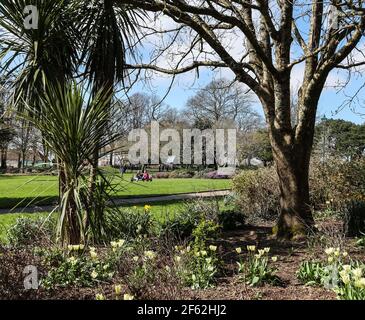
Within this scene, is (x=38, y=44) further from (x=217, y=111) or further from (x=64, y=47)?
(x=217, y=111)

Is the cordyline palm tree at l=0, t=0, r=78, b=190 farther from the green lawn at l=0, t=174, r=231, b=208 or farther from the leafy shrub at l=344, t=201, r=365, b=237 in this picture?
the leafy shrub at l=344, t=201, r=365, b=237

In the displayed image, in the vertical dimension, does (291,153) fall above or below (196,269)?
above

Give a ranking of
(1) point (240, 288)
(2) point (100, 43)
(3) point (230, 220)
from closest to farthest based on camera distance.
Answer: (1) point (240, 288), (2) point (100, 43), (3) point (230, 220)

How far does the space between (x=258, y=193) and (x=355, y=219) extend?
388 cm

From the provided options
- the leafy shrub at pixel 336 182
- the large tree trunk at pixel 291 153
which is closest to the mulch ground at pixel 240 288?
the large tree trunk at pixel 291 153

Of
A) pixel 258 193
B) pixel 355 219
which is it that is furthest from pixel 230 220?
pixel 258 193

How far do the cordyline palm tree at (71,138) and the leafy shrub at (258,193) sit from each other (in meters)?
5.83

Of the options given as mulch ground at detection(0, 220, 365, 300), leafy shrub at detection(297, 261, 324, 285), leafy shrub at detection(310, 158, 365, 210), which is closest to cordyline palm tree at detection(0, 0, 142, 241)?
Result: mulch ground at detection(0, 220, 365, 300)

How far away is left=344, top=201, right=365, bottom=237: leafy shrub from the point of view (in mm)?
6593

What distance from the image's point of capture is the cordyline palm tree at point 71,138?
4.78m

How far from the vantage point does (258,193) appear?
10.5 meters

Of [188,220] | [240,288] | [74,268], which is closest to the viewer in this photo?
[240,288]
